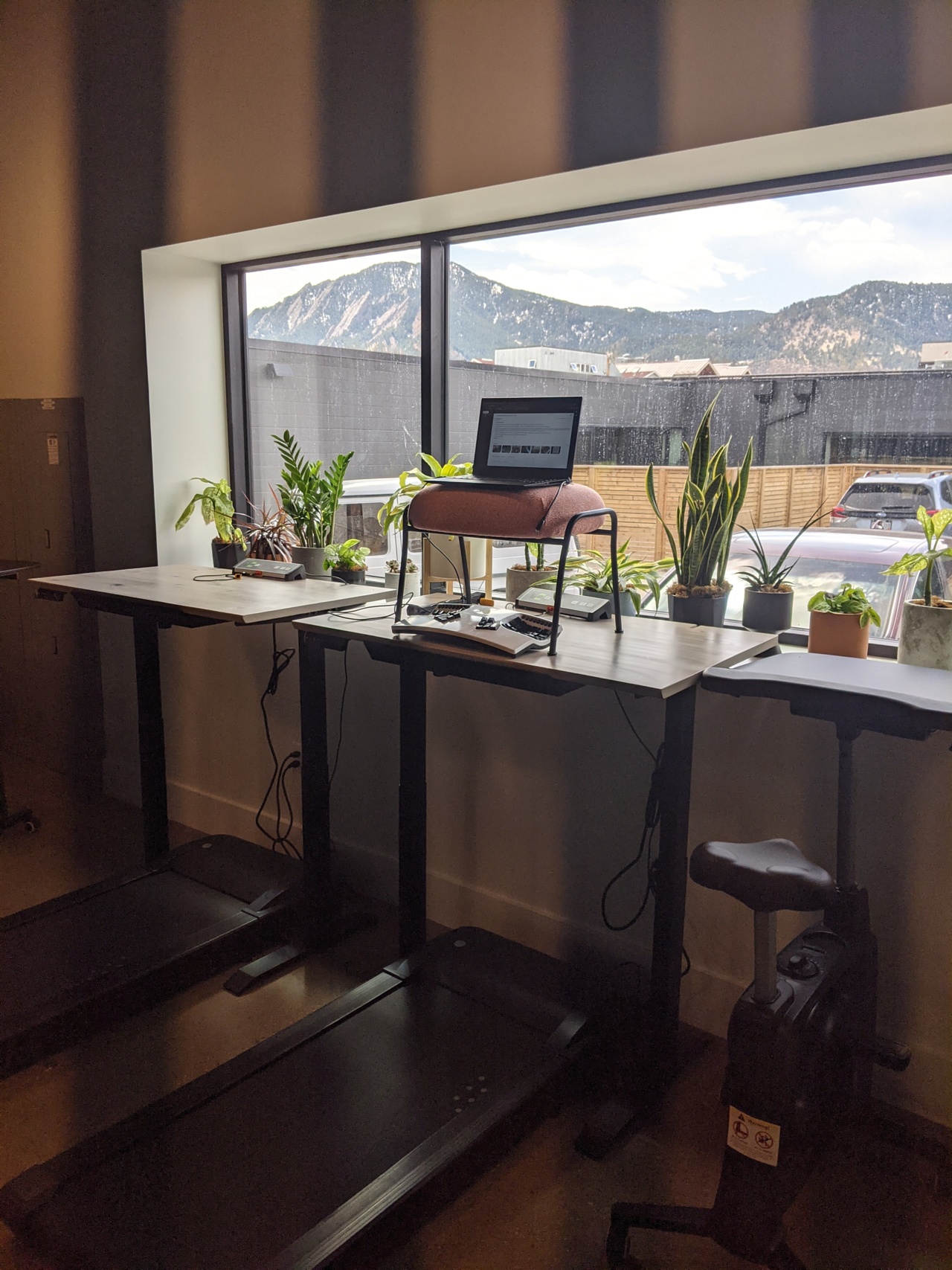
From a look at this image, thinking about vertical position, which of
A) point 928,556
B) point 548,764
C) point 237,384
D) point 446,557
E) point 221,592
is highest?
point 237,384

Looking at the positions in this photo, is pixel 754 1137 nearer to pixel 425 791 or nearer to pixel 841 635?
pixel 841 635

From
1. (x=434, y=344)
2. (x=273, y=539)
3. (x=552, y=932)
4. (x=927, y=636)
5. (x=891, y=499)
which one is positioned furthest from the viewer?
(x=273, y=539)

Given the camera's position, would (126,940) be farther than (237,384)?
No

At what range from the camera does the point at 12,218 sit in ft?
11.7

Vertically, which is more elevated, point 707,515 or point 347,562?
point 707,515

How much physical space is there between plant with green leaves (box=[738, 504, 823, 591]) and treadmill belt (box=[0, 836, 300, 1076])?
5.29 feet

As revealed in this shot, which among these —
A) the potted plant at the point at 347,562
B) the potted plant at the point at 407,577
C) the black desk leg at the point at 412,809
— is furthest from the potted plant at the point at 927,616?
the potted plant at the point at 347,562

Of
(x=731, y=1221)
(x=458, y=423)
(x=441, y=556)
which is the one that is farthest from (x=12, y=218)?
(x=731, y=1221)

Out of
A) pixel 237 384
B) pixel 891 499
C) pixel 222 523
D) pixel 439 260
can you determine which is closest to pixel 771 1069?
pixel 891 499

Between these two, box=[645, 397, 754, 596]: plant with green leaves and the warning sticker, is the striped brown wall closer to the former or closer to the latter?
box=[645, 397, 754, 596]: plant with green leaves

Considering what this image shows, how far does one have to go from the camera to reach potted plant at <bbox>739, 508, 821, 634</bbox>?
2.27 m

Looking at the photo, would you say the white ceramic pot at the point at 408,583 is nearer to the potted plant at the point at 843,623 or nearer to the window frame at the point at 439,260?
the window frame at the point at 439,260

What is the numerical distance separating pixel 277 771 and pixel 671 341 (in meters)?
1.95

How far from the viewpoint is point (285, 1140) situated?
1756 millimetres
